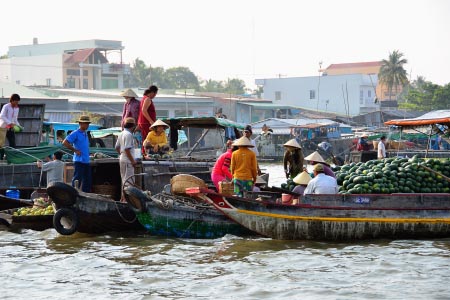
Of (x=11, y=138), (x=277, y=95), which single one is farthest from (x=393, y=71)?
A: (x=11, y=138)

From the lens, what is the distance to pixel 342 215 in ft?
35.9

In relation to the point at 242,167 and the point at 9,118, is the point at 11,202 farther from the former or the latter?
the point at 242,167

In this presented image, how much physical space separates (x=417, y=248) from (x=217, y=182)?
9.69ft

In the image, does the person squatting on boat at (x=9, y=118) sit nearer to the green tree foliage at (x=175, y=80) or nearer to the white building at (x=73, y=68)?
the white building at (x=73, y=68)

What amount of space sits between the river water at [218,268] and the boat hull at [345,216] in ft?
0.55

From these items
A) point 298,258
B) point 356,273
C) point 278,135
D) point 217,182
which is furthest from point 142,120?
point 278,135

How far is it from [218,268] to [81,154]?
3.43 meters

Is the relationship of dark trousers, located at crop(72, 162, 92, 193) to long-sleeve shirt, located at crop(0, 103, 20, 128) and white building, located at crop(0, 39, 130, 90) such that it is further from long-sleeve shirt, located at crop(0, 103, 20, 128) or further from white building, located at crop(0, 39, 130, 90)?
white building, located at crop(0, 39, 130, 90)

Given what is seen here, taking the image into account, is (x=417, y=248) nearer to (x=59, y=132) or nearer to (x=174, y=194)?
(x=174, y=194)

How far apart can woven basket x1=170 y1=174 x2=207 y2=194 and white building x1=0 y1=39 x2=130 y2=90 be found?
171 feet

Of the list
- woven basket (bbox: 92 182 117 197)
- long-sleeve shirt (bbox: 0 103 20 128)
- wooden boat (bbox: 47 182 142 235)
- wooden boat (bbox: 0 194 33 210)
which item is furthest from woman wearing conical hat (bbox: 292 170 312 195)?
long-sleeve shirt (bbox: 0 103 20 128)

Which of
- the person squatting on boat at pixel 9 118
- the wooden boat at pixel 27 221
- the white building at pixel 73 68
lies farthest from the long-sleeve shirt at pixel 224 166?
the white building at pixel 73 68

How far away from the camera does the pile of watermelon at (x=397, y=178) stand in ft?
36.8

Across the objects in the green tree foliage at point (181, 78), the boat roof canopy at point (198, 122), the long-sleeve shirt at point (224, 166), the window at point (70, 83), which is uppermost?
the green tree foliage at point (181, 78)
